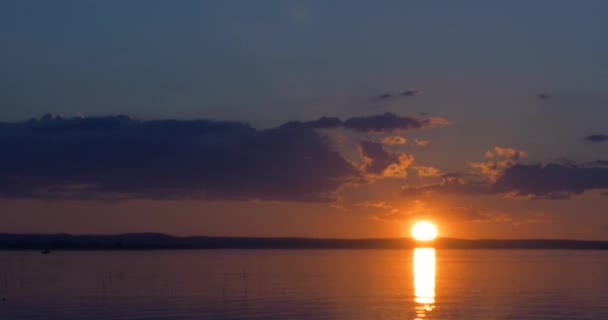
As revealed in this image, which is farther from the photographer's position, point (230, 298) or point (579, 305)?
point (230, 298)

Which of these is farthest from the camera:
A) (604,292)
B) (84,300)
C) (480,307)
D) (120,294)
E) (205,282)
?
(205,282)

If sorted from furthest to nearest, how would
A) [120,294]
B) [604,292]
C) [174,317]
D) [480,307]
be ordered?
[604,292] → [120,294] → [480,307] → [174,317]

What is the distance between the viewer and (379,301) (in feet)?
186

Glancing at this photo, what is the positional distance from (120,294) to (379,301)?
19.4 m

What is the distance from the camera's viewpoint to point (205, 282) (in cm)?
7669

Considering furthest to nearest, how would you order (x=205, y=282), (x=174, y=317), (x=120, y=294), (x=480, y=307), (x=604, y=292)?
(x=205, y=282) < (x=604, y=292) < (x=120, y=294) < (x=480, y=307) < (x=174, y=317)

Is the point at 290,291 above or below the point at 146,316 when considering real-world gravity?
above

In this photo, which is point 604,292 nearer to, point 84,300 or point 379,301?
point 379,301

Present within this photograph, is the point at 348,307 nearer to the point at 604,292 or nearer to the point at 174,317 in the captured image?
the point at 174,317

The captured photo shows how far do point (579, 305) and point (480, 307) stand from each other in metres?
6.84

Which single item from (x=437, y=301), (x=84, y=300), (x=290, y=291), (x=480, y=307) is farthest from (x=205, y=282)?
(x=480, y=307)

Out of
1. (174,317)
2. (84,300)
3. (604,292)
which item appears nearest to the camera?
(174,317)

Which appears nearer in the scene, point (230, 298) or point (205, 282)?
point (230, 298)

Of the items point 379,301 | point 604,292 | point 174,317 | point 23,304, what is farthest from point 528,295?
point 23,304
